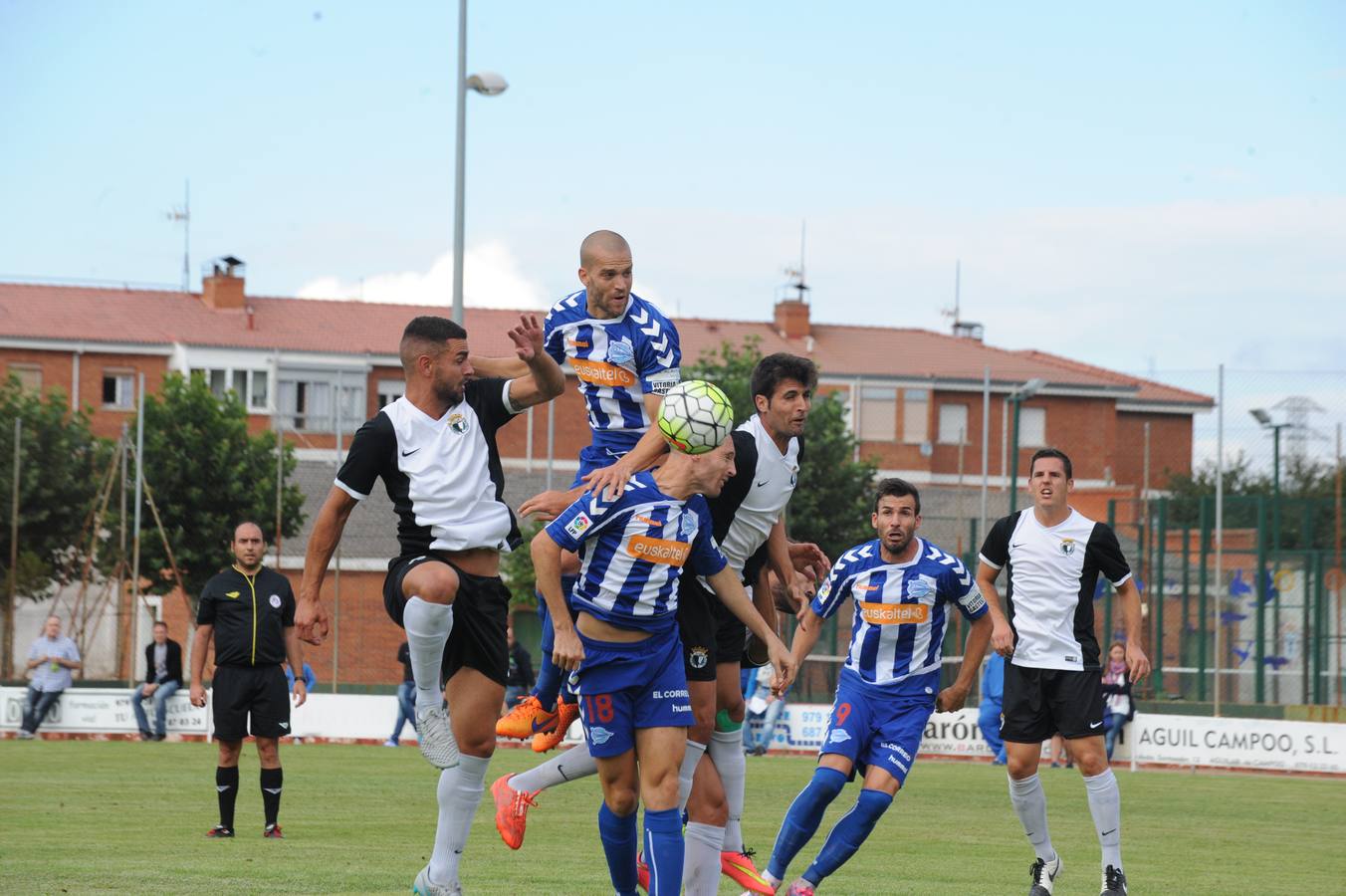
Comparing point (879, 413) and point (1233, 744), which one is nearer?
point (1233, 744)

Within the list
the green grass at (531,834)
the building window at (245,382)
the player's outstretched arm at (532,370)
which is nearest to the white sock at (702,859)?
the green grass at (531,834)

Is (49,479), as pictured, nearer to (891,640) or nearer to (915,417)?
(915,417)

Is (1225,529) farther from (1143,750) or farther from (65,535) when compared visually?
(65,535)

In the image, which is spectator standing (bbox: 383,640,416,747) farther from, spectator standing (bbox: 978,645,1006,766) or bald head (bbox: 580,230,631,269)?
bald head (bbox: 580,230,631,269)

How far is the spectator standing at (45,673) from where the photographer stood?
28406mm

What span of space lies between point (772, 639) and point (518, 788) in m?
1.97

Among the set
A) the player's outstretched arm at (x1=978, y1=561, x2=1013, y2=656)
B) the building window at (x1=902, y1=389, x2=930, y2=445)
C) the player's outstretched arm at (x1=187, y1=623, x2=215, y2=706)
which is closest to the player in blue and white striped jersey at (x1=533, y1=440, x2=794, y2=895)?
the player's outstretched arm at (x1=978, y1=561, x2=1013, y2=656)

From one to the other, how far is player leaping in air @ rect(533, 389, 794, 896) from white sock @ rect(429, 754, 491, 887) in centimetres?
78

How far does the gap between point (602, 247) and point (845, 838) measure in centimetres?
332

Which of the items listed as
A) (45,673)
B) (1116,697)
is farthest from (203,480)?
(1116,697)

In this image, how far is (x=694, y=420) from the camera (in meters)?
7.73

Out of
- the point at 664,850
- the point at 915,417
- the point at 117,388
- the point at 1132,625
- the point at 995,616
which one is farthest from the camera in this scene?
the point at 915,417

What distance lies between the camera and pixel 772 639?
8.12 m

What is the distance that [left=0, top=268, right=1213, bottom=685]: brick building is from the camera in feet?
174
